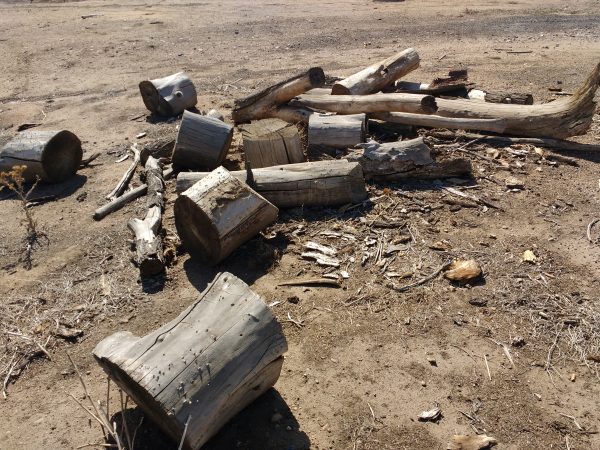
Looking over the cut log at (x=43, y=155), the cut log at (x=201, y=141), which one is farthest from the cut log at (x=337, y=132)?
the cut log at (x=43, y=155)

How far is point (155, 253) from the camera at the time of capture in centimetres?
554

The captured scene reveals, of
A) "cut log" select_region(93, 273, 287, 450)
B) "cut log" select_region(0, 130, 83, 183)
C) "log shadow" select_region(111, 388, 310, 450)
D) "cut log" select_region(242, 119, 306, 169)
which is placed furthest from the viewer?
"cut log" select_region(0, 130, 83, 183)

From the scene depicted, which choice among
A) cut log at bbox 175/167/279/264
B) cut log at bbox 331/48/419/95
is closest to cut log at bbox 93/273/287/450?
cut log at bbox 175/167/279/264

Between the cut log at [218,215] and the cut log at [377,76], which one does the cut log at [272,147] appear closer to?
the cut log at [218,215]

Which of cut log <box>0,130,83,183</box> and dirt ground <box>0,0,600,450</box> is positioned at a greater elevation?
cut log <box>0,130,83,183</box>

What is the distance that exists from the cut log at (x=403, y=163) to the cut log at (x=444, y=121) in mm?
1068

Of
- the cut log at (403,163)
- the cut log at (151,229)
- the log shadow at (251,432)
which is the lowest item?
the log shadow at (251,432)

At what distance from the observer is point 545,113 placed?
7.50m

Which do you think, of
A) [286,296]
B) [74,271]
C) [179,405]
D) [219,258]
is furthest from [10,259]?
[179,405]

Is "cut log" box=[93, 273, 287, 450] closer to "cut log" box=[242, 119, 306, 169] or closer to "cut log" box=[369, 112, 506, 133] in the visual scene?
"cut log" box=[242, 119, 306, 169]

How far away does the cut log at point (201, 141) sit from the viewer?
719cm

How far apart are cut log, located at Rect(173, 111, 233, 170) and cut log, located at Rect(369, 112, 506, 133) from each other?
7.56 ft

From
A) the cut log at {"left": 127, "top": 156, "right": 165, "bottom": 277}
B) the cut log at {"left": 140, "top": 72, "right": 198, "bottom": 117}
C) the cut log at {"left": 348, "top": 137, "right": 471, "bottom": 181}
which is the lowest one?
the cut log at {"left": 127, "top": 156, "right": 165, "bottom": 277}

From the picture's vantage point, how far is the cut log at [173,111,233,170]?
719cm
